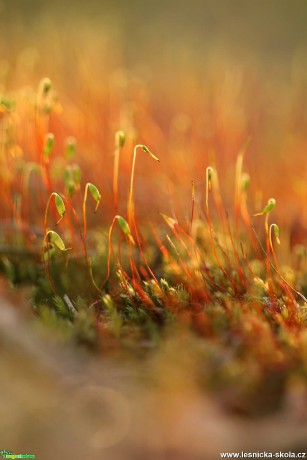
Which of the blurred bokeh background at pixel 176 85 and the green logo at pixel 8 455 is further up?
the blurred bokeh background at pixel 176 85

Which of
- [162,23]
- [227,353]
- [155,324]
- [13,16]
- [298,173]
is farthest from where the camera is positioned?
[162,23]

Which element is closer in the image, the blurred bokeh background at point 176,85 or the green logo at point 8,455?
the green logo at point 8,455

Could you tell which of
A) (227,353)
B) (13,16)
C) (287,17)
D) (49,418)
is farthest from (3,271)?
(287,17)

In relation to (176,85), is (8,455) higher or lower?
lower

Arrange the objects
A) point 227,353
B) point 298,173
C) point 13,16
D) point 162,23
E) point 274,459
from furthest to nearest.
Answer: point 162,23 < point 13,16 < point 298,173 < point 227,353 < point 274,459

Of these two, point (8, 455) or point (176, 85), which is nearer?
point (8, 455)

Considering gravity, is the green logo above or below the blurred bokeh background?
below

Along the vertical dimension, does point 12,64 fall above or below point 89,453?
above

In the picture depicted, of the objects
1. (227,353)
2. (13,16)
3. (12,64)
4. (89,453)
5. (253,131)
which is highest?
(13,16)

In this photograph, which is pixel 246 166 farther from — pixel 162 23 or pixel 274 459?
pixel 162 23

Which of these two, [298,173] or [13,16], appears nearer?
[298,173]

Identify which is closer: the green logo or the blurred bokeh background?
the green logo
